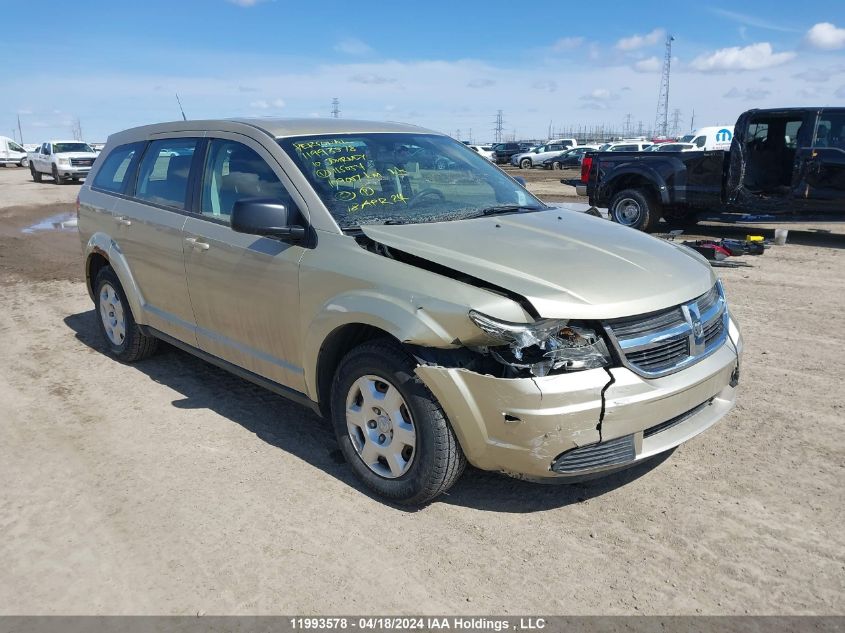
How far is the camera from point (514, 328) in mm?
2934

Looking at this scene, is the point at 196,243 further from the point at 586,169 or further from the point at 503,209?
the point at 586,169

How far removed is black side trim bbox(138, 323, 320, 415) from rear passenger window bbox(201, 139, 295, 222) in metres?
0.94

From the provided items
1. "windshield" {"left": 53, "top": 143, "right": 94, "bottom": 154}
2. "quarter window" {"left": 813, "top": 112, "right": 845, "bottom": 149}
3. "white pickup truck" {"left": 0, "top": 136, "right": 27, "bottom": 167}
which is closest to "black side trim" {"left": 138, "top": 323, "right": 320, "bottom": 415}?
"quarter window" {"left": 813, "top": 112, "right": 845, "bottom": 149}

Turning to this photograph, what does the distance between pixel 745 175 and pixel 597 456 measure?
32.0 feet

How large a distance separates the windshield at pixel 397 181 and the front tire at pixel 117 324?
2.37 m

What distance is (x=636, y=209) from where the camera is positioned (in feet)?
39.3

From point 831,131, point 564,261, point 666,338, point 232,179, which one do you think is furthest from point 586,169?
point 666,338

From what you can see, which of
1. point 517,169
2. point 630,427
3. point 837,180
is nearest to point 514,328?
point 630,427

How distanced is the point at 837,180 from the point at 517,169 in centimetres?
3351

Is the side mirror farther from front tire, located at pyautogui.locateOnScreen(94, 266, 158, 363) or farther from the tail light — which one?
the tail light

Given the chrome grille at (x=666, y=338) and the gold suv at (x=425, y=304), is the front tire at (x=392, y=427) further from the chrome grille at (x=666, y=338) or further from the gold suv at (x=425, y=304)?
the chrome grille at (x=666, y=338)

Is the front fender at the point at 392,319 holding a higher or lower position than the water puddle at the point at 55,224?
higher

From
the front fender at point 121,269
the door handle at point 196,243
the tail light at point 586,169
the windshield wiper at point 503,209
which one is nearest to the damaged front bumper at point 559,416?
the windshield wiper at point 503,209

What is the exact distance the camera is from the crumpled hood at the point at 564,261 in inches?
119
